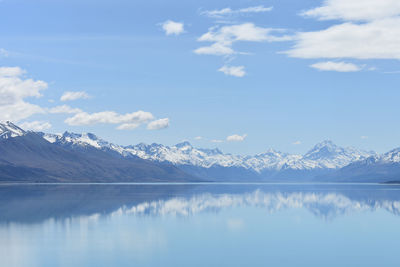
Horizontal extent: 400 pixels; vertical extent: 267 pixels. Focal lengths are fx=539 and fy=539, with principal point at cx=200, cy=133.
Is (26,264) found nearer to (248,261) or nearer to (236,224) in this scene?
(248,261)

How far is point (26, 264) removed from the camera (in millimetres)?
45656

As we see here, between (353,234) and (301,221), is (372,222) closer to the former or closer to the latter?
(301,221)

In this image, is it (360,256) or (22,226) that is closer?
(360,256)

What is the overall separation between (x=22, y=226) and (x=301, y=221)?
42570mm

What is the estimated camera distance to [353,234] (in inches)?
2746

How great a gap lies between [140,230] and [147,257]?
66.7ft

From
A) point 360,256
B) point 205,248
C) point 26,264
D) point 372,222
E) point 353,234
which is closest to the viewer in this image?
point 26,264

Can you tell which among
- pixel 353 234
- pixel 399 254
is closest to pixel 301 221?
pixel 353 234

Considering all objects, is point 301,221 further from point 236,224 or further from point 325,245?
point 325,245

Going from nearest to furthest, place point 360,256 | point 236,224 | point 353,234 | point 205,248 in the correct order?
1. point 360,256
2. point 205,248
3. point 353,234
4. point 236,224

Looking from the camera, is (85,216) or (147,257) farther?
(85,216)

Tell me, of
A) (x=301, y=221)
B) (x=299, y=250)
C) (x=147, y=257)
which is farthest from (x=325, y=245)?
(x=301, y=221)

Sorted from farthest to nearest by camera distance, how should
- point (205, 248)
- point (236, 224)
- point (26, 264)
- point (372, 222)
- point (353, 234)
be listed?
point (372, 222), point (236, 224), point (353, 234), point (205, 248), point (26, 264)

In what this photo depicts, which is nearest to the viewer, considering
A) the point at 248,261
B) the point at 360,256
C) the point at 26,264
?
the point at 26,264
